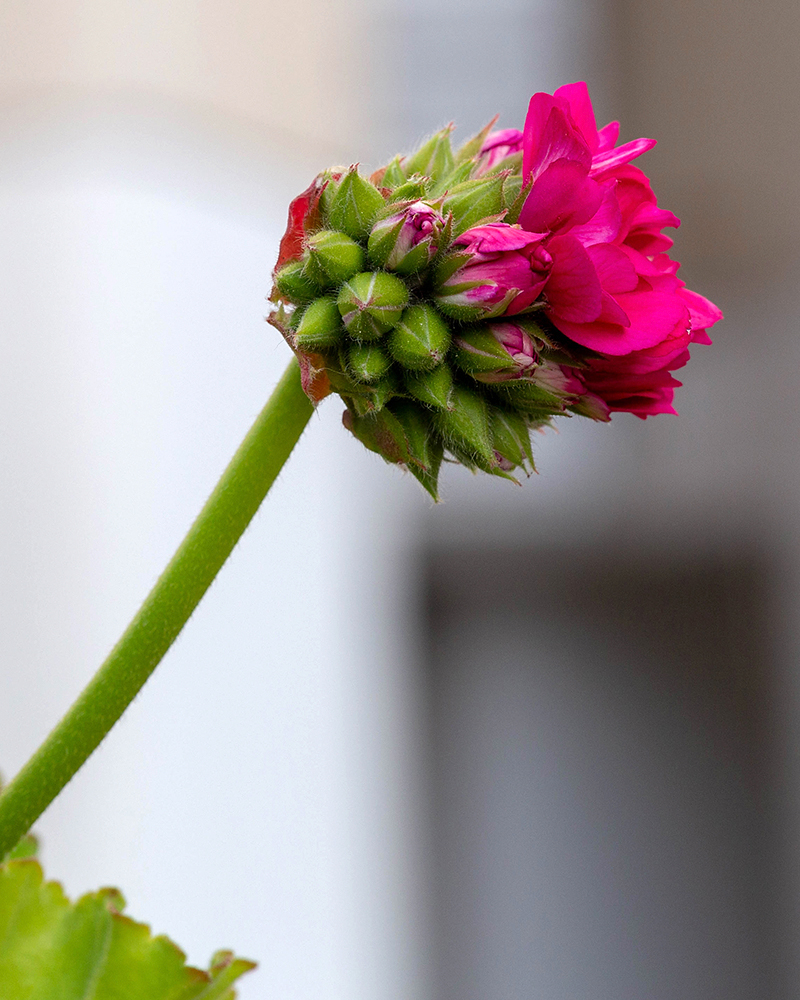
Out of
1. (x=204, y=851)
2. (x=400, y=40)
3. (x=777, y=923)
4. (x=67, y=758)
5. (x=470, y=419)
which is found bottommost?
(x=67, y=758)

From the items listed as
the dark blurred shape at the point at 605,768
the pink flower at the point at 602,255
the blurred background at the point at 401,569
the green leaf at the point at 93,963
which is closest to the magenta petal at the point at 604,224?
the pink flower at the point at 602,255

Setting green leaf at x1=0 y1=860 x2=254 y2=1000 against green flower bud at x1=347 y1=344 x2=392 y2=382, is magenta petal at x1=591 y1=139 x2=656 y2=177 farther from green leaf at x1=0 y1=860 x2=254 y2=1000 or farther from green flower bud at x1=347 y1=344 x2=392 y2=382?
green leaf at x1=0 y1=860 x2=254 y2=1000

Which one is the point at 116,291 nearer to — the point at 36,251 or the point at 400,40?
the point at 36,251

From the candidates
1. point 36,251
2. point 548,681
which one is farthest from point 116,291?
point 548,681

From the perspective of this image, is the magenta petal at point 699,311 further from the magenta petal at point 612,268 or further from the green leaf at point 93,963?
the green leaf at point 93,963

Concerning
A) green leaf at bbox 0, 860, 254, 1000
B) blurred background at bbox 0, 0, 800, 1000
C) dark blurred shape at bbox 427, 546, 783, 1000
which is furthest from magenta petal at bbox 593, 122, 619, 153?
dark blurred shape at bbox 427, 546, 783, 1000

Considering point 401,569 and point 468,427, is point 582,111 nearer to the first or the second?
point 468,427

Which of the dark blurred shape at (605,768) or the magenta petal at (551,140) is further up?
the dark blurred shape at (605,768)
